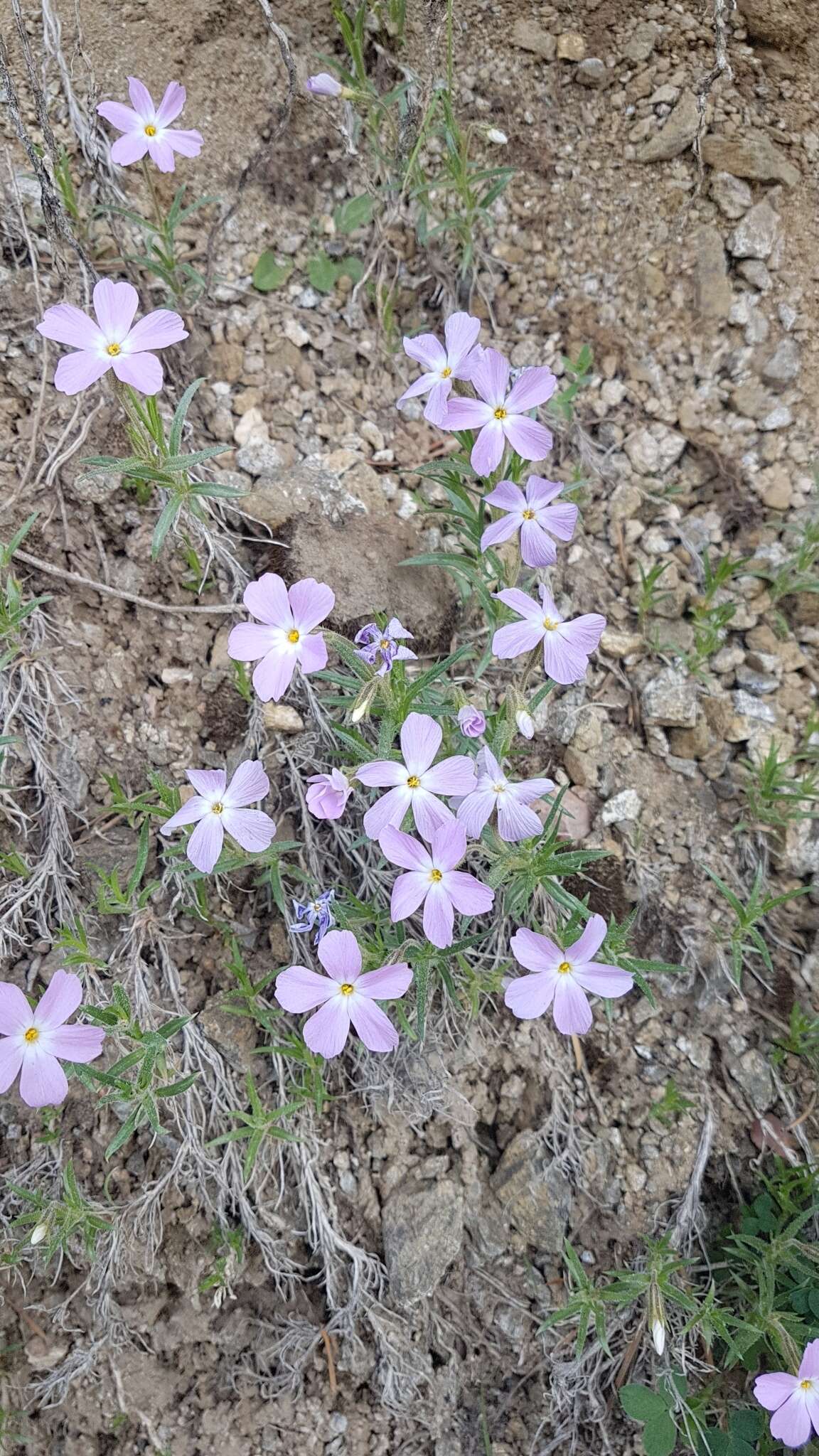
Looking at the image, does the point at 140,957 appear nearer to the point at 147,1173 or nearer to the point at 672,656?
the point at 147,1173

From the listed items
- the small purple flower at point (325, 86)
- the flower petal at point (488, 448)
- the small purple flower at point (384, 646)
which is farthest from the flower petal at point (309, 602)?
the small purple flower at point (325, 86)

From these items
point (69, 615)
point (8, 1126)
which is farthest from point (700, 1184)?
point (69, 615)

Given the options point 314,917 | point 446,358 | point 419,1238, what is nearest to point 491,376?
point 446,358

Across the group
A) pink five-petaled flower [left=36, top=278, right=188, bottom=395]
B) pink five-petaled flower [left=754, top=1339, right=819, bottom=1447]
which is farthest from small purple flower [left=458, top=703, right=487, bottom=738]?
pink five-petaled flower [left=754, top=1339, right=819, bottom=1447]

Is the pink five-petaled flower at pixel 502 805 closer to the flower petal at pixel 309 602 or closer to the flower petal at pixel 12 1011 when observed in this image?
the flower petal at pixel 309 602

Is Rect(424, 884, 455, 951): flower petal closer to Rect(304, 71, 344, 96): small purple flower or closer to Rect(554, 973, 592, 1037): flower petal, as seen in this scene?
Rect(554, 973, 592, 1037): flower petal

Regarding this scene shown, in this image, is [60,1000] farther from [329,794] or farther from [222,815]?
[329,794]

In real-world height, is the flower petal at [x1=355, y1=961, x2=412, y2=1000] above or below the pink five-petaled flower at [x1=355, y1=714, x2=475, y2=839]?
below
